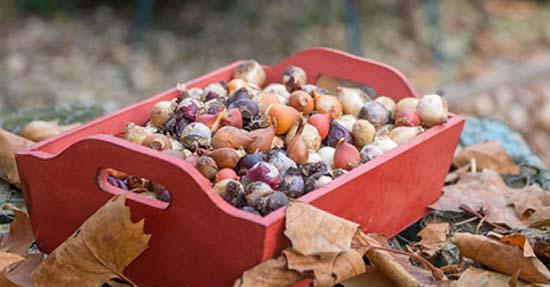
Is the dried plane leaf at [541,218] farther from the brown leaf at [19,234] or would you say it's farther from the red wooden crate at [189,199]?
the brown leaf at [19,234]

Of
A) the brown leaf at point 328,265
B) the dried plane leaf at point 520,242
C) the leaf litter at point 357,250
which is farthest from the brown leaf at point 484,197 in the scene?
the brown leaf at point 328,265

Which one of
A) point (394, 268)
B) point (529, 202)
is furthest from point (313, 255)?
point (529, 202)

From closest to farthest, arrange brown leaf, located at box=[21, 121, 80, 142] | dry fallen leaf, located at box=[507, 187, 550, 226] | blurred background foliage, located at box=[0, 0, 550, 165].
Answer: dry fallen leaf, located at box=[507, 187, 550, 226] → brown leaf, located at box=[21, 121, 80, 142] → blurred background foliage, located at box=[0, 0, 550, 165]

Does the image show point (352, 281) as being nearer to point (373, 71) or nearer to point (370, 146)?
point (370, 146)

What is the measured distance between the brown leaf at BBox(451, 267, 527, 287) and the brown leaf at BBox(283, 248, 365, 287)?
0.15m

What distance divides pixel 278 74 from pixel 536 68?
7.41 feet

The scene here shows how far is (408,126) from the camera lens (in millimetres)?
1349

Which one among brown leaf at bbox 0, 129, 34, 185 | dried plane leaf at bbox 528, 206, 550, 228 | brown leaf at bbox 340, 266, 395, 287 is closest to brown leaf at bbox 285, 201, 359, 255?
brown leaf at bbox 340, 266, 395, 287

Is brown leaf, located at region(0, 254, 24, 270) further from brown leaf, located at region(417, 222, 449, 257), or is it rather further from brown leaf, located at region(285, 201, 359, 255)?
brown leaf, located at region(417, 222, 449, 257)

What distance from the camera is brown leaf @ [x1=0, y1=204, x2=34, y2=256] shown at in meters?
1.29

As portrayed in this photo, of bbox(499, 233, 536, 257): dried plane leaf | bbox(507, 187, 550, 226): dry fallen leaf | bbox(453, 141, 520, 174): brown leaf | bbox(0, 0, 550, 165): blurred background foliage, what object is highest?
bbox(499, 233, 536, 257): dried plane leaf

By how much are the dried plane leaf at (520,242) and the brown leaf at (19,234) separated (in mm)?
664

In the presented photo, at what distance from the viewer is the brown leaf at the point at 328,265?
1051 millimetres

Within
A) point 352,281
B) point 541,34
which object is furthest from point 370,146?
point 541,34
